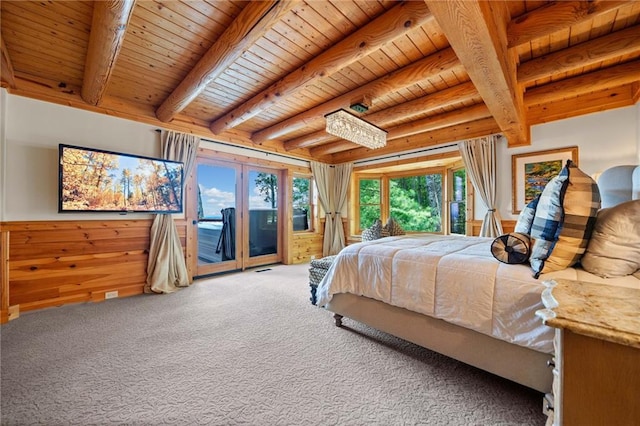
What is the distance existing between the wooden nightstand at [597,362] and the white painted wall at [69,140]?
3.51m

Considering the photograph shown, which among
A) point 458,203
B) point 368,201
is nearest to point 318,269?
point 458,203

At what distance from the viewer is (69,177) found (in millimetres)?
2744

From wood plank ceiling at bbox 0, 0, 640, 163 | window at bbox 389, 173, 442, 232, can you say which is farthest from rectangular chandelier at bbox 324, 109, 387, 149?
window at bbox 389, 173, 442, 232

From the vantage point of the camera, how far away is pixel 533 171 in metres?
3.48

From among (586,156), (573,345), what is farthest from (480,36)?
(586,156)

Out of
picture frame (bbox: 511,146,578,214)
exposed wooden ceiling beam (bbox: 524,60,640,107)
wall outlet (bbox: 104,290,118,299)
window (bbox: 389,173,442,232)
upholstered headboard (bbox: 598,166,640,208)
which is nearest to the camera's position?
upholstered headboard (bbox: 598,166,640,208)

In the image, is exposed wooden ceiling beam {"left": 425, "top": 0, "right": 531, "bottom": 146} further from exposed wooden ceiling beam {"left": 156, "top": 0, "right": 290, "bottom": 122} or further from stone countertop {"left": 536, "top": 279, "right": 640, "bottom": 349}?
stone countertop {"left": 536, "top": 279, "right": 640, "bottom": 349}

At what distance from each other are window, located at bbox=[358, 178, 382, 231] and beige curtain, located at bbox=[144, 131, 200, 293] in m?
3.71

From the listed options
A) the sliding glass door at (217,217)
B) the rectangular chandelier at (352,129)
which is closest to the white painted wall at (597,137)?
the rectangular chandelier at (352,129)

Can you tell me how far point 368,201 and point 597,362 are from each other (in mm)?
5192

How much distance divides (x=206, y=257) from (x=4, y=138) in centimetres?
261

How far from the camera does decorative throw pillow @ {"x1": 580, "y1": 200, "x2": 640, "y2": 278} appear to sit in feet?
3.84

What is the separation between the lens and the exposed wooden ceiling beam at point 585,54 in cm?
197

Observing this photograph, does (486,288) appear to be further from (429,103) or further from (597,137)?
(597,137)
